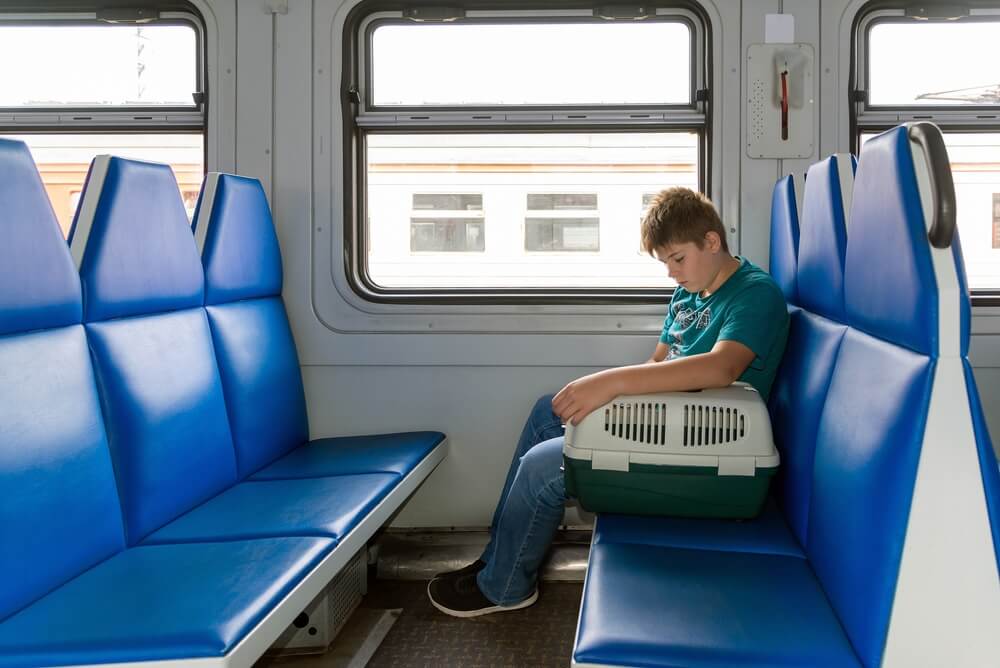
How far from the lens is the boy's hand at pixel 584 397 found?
2109 mm

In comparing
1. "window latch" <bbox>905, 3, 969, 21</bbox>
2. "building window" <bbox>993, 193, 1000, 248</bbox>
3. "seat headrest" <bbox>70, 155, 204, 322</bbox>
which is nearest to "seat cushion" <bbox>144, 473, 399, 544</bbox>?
"seat headrest" <bbox>70, 155, 204, 322</bbox>

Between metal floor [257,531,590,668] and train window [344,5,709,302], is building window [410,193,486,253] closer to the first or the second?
train window [344,5,709,302]

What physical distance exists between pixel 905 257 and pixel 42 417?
172 cm

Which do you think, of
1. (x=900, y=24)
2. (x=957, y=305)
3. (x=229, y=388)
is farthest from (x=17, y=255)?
(x=900, y=24)

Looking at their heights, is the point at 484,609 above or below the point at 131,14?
below

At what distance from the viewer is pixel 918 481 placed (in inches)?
53.8

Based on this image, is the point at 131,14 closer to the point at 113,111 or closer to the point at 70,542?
the point at 113,111

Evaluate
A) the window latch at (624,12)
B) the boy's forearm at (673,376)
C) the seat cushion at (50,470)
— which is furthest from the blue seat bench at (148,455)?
the window latch at (624,12)

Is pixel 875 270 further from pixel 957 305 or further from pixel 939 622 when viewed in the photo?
pixel 939 622

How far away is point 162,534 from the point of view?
2197 mm

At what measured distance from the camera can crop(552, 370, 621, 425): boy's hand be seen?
6.92 feet

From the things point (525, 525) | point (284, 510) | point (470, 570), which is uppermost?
point (284, 510)

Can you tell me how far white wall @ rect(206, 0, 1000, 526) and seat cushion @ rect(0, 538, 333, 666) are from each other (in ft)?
4.38

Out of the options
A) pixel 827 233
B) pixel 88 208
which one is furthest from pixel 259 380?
pixel 827 233
